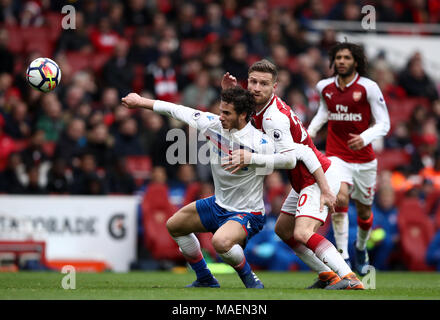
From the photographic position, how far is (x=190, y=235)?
26.5ft

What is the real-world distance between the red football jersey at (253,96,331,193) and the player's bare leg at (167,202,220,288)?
3.53 feet

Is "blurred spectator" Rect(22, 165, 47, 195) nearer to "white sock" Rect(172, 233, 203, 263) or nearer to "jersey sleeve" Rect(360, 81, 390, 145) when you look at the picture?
"white sock" Rect(172, 233, 203, 263)

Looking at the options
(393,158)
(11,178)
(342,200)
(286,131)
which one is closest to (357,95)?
(342,200)

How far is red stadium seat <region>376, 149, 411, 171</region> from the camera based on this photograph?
1703 centimetres

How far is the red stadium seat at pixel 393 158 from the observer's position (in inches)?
671

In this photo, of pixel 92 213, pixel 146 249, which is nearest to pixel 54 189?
pixel 92 213

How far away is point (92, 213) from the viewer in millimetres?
13383

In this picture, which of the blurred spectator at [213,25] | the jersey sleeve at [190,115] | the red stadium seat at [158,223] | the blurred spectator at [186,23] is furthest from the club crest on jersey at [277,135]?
the blurred spectator at [186,23]

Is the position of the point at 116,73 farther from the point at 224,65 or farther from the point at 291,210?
the point at 291,210

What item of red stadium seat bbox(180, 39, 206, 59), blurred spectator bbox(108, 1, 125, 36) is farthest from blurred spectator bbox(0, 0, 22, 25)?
red stadium seat bbox(180, 39, 206, 59)

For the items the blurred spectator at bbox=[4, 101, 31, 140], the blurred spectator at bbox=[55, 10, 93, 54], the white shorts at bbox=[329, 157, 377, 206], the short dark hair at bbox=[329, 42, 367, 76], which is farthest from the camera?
the blurred spectator at bbox=[55, 10, 93, 54]

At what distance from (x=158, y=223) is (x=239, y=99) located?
6595mm

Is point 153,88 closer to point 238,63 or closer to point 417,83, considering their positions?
point 238,63

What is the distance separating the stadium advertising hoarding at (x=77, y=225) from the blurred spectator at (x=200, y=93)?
3270mm
